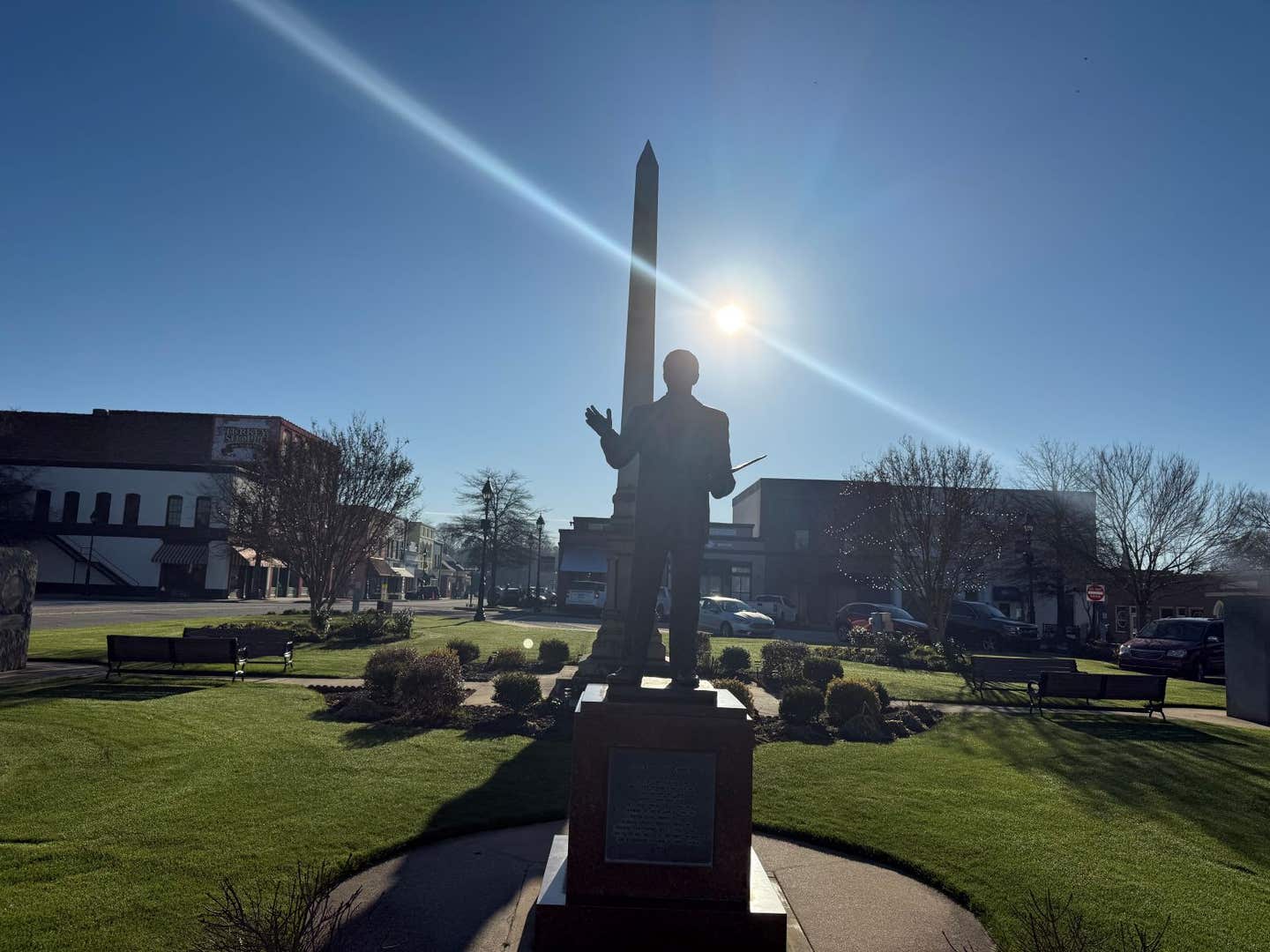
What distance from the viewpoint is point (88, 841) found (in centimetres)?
503

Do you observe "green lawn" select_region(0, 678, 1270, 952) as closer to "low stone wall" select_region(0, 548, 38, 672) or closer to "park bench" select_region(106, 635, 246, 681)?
"park bench" select_region(106, 635, 246, 681)

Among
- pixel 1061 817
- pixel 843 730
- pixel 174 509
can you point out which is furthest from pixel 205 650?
pixel 174 509

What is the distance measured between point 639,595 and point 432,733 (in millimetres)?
5353

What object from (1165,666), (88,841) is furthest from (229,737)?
(1165,666)

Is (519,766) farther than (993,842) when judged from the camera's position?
Yes

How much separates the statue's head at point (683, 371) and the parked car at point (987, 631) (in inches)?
1008

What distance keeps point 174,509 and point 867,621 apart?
1627 inches

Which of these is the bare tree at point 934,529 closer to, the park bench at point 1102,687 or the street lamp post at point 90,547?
the park bench at point 1102,687

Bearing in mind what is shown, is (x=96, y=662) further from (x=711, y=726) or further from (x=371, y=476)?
(x=711, y=726)

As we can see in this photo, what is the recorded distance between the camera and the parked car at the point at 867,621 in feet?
84.2

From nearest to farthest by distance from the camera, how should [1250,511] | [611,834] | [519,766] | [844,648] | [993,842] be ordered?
[611,834], [993,842], [519,766], [844,648], [1250,511]

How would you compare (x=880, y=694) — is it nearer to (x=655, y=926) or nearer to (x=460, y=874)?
(x=460, y=874)

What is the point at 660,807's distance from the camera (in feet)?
12.6

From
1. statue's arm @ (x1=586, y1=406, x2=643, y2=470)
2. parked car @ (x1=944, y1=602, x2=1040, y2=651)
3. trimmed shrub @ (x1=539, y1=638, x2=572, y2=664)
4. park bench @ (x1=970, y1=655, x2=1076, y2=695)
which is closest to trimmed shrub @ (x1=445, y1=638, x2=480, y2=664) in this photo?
trimmed shrub @ (x1=539, y1=638, x2=572, y2=664)
